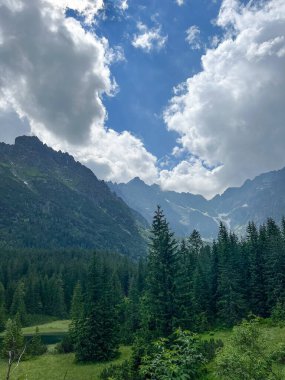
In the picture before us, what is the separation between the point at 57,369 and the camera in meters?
41.9

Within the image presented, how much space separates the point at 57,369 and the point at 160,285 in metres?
17.0

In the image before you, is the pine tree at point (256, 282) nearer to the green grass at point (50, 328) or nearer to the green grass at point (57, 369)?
the green grass at point (57, 369)

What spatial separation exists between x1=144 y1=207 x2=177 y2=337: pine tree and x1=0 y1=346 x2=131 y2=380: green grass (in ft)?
22.2

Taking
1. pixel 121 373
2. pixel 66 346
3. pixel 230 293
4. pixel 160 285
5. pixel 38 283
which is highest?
pixel 38 283

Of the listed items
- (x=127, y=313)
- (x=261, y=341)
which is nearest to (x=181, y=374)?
(x=261, y=341)

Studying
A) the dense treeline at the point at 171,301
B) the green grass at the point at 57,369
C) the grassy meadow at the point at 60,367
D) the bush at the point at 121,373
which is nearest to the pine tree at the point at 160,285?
the dense treeline at the point at 171,301

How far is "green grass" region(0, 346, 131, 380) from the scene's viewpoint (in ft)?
124

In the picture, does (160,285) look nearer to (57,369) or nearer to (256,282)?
(57,369)

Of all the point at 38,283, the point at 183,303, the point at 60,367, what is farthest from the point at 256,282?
the point at 38,283

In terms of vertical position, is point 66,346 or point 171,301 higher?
point 171,301

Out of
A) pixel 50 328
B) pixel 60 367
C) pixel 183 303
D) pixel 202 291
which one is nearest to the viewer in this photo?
pixel 60 367

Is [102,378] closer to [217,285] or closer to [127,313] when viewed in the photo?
[217,285]

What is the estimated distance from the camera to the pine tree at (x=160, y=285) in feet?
151

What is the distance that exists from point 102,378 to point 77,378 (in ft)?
12.4
